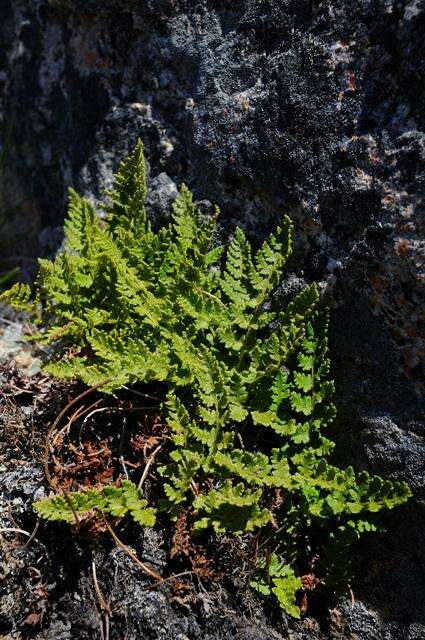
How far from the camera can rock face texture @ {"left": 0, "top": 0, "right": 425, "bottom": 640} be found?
2.69 m

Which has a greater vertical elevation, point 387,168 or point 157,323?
point 387,168

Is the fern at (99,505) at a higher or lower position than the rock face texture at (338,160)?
lower

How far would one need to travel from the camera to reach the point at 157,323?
300 centimetres

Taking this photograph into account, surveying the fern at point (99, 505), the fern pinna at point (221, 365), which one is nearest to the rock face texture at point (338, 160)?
the fern pinna at point (221, 365)

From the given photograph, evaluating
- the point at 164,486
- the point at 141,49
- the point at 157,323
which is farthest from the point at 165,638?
the point at 141,49

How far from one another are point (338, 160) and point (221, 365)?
1050 mm

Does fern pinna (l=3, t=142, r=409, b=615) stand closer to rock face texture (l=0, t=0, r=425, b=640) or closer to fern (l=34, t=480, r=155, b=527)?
fern (l=34, t=480, r=155, b=527)

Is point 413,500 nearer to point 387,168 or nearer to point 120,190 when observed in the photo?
point 387,168

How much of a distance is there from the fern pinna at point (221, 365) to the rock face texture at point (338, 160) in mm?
170

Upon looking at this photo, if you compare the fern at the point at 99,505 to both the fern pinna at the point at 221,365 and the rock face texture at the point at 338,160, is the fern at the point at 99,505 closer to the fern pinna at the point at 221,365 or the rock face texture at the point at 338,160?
the fern pinna at the point at 221,365

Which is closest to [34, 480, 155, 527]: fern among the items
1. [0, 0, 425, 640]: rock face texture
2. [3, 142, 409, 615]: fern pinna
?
[3, 142, 409, 615]: fern pinna

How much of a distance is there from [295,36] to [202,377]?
1652 mm

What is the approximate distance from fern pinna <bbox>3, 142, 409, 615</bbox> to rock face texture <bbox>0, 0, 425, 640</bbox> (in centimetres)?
17

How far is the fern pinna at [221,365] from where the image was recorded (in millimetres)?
2711
